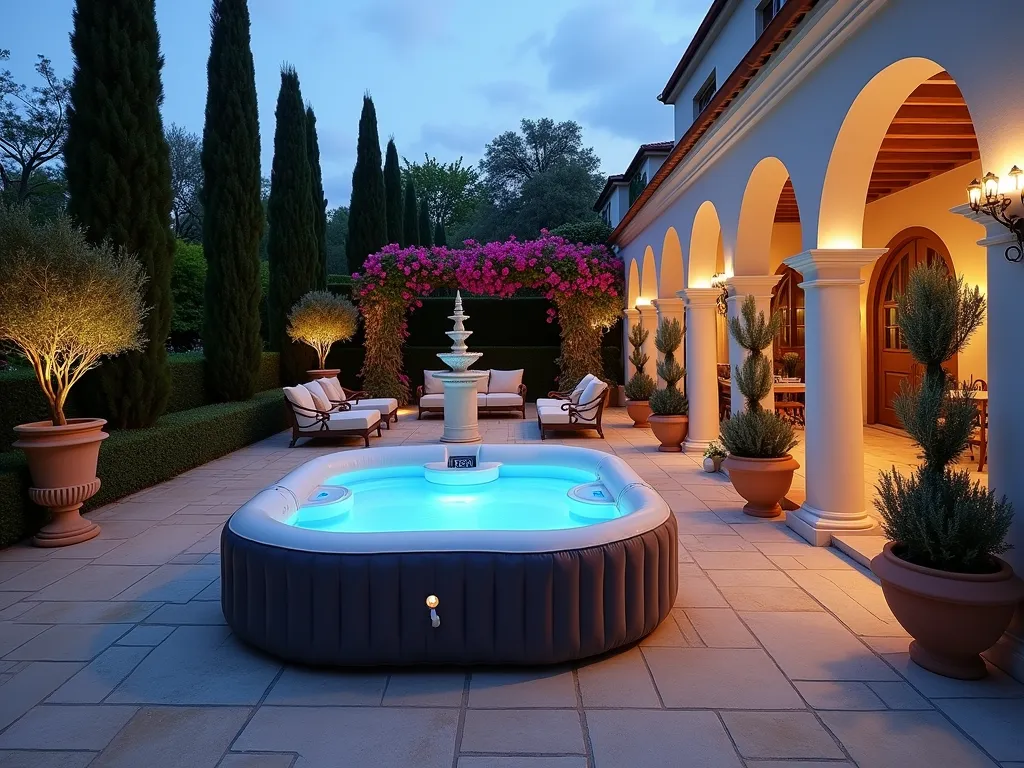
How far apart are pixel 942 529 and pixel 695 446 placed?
630cm

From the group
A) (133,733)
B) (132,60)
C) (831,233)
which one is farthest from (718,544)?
(132,60)

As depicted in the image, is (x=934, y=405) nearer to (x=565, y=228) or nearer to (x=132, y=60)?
(x=132, y=60)

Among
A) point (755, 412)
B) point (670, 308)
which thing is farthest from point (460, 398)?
point (755, 412)

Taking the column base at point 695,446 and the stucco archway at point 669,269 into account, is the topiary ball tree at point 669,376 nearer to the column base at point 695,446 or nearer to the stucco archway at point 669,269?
the column base at point 695,446

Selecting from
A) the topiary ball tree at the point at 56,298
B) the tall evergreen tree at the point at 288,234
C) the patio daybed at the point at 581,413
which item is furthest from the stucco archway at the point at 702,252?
the tall evergreen tree at the point at 288,234

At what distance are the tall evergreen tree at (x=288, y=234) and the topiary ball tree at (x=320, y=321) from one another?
0.55 metres

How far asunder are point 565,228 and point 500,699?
21.0 metres

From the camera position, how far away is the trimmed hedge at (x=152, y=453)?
Answer: 5516mm

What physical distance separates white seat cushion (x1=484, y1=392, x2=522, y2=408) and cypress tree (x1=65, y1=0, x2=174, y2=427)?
6.39 metres

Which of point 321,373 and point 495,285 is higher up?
point 495,285

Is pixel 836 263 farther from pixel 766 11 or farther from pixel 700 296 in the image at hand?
pixel 766 11

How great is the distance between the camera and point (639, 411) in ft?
39.3

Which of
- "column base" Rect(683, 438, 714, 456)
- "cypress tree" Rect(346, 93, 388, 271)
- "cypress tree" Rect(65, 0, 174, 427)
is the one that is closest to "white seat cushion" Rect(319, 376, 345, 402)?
"cypress tree" Rect(65, 0, 174, 427)

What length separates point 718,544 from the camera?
535cm
